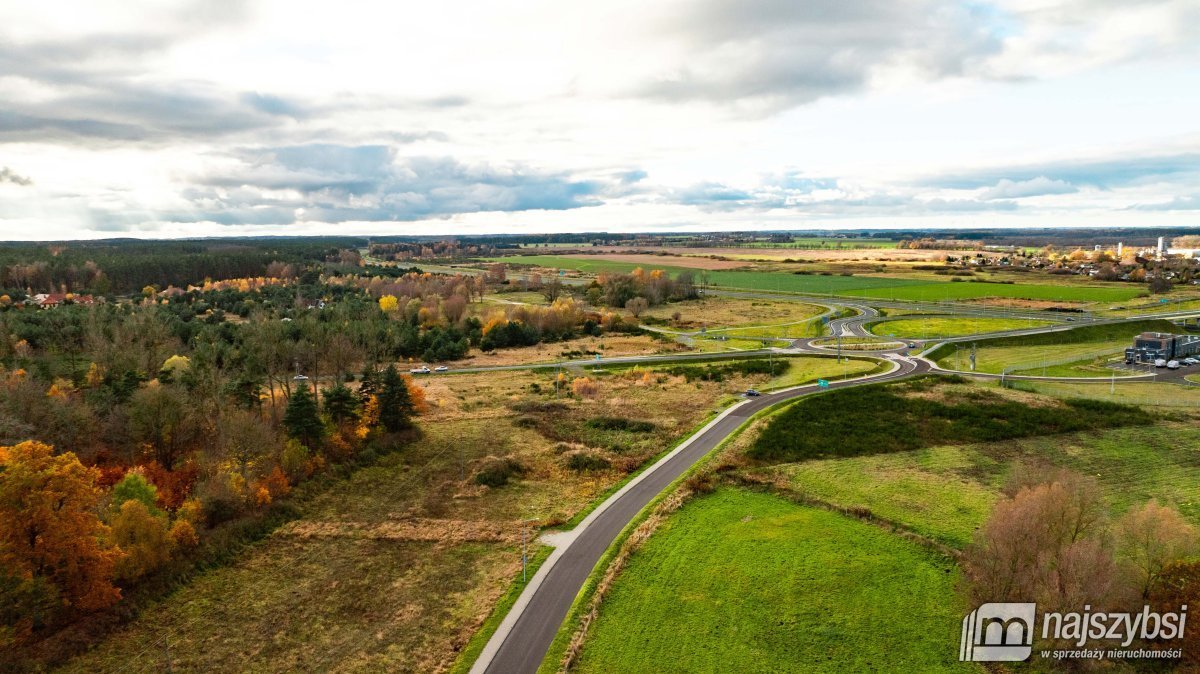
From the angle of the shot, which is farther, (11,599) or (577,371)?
(577,371)

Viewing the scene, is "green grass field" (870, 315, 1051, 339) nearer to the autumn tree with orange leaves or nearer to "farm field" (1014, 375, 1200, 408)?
"farm field" (1014, 375, 1200, 408)

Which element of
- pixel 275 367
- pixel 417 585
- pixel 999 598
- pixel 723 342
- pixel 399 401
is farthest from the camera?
pixel 723 342

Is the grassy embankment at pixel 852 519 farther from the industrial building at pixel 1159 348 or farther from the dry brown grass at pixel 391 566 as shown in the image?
the industrial building at pixel 1159 348

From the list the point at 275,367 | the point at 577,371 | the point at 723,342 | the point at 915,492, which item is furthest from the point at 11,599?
the point at 723,342

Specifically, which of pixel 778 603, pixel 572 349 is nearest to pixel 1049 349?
pixel 572 349

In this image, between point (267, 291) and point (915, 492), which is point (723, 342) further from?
point (267, 291)

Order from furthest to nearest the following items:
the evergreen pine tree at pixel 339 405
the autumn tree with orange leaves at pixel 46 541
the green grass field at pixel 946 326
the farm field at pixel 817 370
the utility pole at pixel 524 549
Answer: the green grass field at pixel 946 326 → the farm field at pixel 817 370 → the evergreen pine tree at pixel 339 405 → the utility pole at pixel 524 549 → the autumn tree with orange leaves at pixel 46 541

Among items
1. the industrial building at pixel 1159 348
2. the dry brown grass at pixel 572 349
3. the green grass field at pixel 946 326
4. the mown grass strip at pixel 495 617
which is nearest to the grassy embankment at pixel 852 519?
the mown grass strip at pixel 495 617

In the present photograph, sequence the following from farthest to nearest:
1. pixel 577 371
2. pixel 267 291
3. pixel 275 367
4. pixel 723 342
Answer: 1. pixel 267 291
2. pixel 723 342
3. pixel 577 371
4. pixel 275 367
